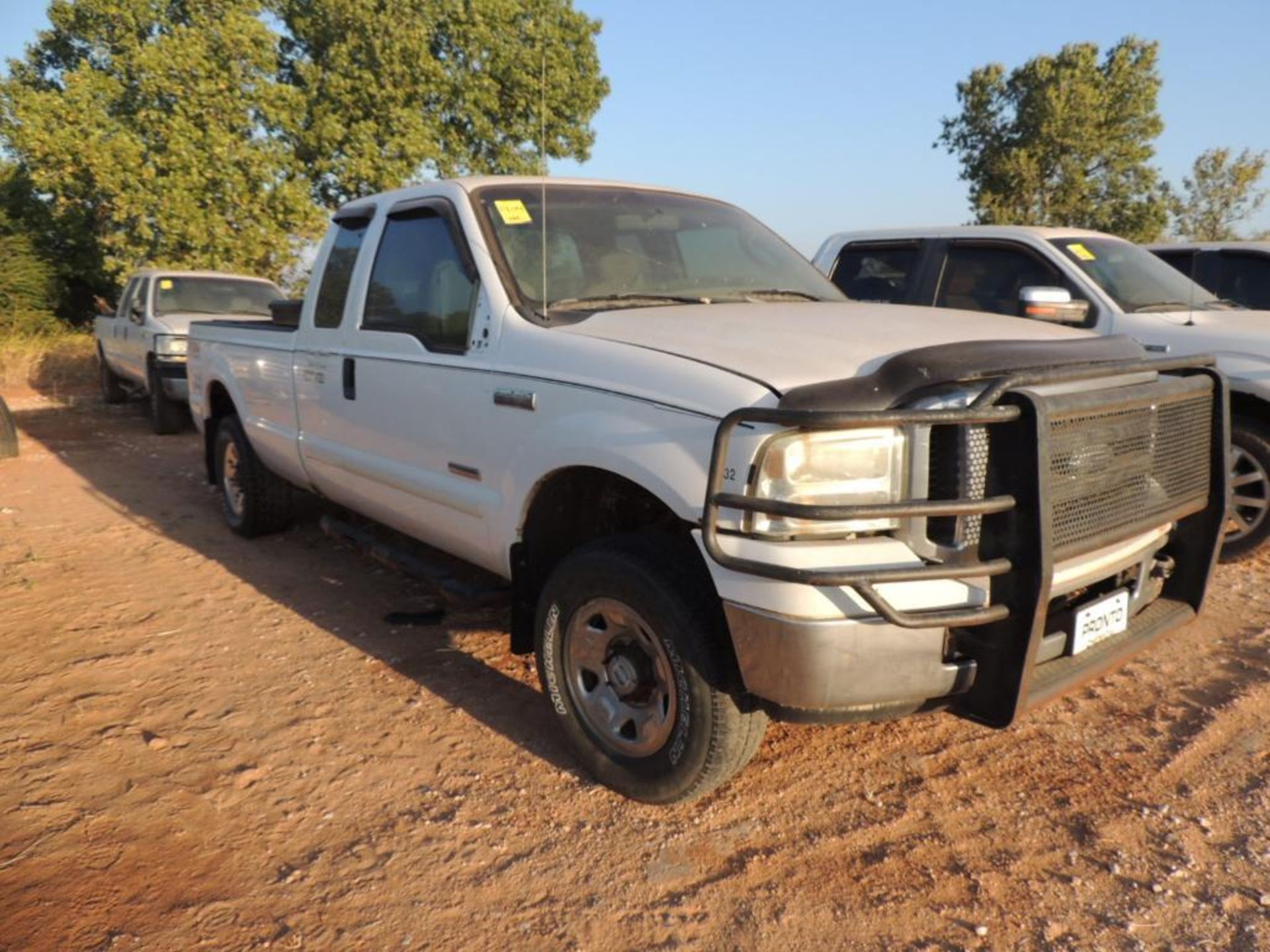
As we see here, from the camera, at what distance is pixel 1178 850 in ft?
8.51

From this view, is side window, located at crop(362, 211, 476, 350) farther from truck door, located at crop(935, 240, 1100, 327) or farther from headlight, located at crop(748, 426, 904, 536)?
truck door, located at crop(935, 240, 1100, 327)

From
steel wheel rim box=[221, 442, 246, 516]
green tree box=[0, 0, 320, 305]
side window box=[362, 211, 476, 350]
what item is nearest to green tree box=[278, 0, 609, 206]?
green tree box=[0, 0, 320, 305]

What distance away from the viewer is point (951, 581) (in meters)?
2.28

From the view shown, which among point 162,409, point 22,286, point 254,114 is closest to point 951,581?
point 162,409

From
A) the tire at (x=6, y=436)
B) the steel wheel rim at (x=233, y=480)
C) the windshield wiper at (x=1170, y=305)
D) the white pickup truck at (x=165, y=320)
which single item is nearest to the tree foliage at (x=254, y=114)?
the white pickup truck at (x=165, y=320)

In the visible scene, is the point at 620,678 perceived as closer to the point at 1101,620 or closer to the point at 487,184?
the point at 1101,620

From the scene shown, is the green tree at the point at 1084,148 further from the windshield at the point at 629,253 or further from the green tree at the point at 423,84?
the windshield at the point at 629,253

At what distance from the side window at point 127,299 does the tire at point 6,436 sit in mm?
2919

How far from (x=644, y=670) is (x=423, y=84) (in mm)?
19871

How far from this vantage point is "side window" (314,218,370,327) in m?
4.39

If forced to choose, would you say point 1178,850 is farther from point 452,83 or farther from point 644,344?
point 452,83

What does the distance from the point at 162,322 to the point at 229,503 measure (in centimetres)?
523

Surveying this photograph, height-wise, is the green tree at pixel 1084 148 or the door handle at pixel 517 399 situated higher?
the green tree at pixel 1084 148

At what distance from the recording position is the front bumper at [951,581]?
2178mm
